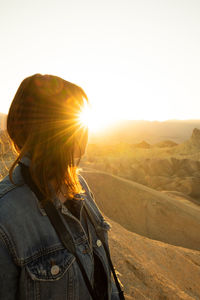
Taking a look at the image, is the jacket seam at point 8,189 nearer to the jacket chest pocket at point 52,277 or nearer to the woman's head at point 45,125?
the woman's head at point 45,125

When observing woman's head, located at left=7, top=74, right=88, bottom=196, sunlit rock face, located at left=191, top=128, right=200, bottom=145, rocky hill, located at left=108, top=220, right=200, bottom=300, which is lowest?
rocky hill, located at left=108, top=220, right=200, bottom=300

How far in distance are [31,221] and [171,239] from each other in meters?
6.67

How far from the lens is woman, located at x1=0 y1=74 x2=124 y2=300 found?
97 centimetres

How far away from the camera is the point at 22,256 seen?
38.0 inches

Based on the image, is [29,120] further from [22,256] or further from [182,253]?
[182,253]

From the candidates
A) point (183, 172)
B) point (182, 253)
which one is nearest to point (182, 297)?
point (182, 253)

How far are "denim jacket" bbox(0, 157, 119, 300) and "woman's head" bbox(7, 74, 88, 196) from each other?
0.08 meters

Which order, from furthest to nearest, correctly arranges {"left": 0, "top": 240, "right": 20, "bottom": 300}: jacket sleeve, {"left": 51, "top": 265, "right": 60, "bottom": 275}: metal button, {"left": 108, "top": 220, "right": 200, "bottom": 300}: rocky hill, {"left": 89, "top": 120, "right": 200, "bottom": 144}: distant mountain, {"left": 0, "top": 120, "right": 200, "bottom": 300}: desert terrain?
{"left": 89, "top": 120, "right": 200, "bottom": 144}: distant mountain < {"left": 0, "top": 120, "right": 200, "bottom": 300}: desert terrain < {"left": 108, "top": 220, "right": 200, "bottom": 300}: rocky hill < {"left": 51, "top": 265, "right": 60, "bottom": 275}: metal button < {"left": 0, "top": 240, "right": 20, "bottom": 300}: jacket sleeve

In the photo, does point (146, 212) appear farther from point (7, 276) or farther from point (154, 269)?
point (7, 276)

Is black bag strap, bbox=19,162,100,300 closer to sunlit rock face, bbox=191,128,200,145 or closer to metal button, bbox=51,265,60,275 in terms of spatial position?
metal button, bbox=51,265,60,275

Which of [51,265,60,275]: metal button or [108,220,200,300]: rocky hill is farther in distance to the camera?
[108,220,200,300]: rocky hill

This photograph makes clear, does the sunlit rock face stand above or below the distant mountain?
above

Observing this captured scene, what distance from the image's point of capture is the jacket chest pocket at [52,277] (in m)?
0.98

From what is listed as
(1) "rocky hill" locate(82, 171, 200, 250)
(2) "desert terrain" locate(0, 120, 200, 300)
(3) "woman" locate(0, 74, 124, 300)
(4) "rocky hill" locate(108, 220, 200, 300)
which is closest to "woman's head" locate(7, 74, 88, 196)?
(3) "woman" locate(0, 74, 124, 300)
